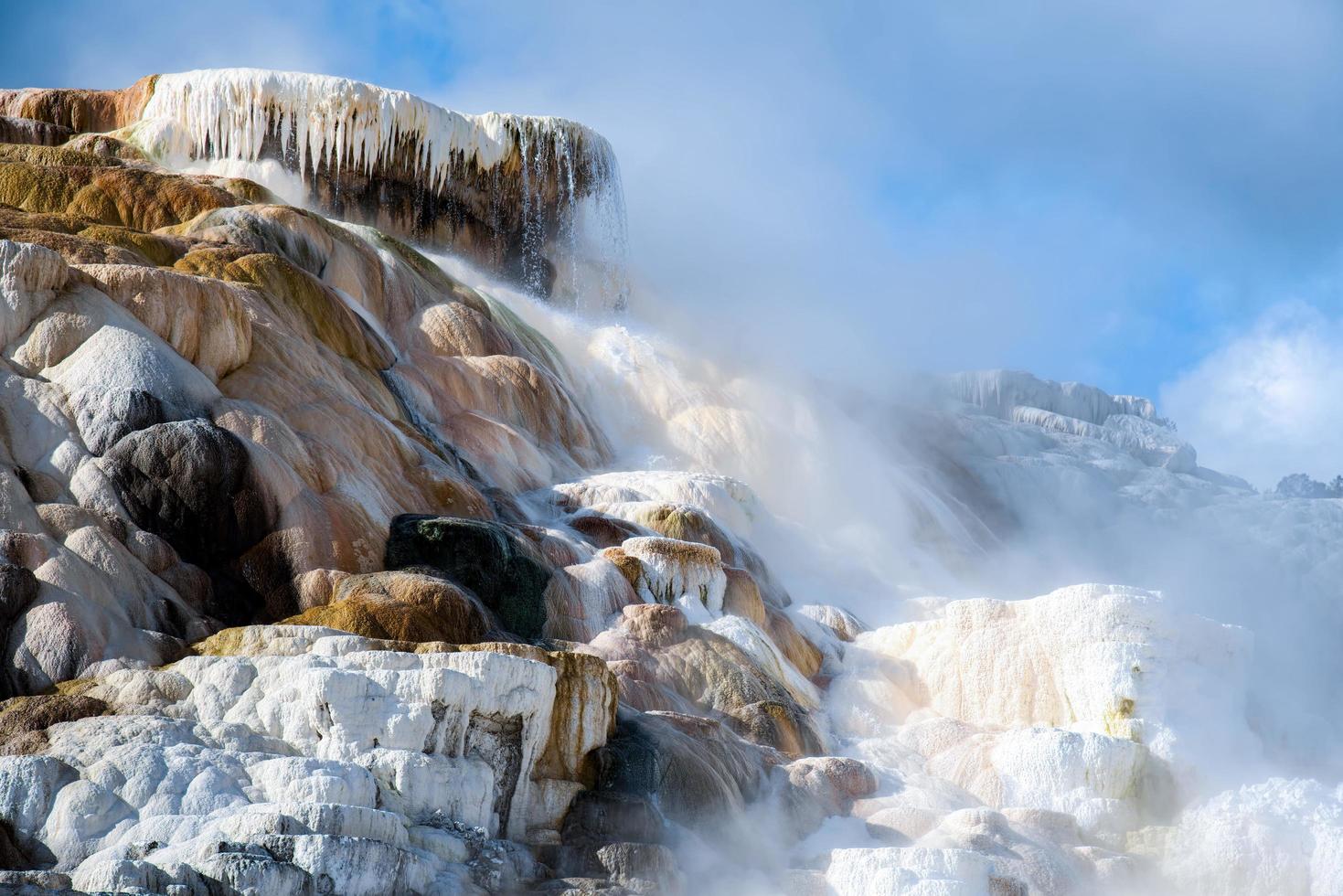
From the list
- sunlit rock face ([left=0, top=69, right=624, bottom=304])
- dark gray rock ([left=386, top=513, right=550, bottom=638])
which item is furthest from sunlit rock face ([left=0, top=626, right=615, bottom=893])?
sunlit rock face ([left=0, top=69, right=624, bottom=304])

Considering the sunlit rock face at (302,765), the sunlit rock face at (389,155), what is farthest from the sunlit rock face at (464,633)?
the sunlit rock face at (389,155)

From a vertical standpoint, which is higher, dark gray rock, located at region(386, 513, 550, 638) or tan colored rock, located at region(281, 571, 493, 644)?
dark gray rock, located at region(386, 513, 550, 638)

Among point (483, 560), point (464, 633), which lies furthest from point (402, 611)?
point (483, 560)

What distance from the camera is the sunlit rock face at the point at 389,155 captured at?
2416 cm

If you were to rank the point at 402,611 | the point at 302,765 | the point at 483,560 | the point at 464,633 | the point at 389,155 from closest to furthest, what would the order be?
the point at 302,765
the point at 402,611
the point at 464,633
the point at 483,560
the point at 389,155

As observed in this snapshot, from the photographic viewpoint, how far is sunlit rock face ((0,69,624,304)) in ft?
79.3

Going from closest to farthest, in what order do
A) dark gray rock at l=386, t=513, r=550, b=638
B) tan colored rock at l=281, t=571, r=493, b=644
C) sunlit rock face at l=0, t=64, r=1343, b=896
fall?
sunlit rock face at l=0, t=64, r=1343, b=896, tan colored rock at l=281, t=571, r=493, b=644, dark gray rock at l=386, t=513, r=550, b=638

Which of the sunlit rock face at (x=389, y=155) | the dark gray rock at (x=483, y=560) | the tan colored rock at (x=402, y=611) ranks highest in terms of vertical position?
the sunlit rock face at (x=389, y=155)

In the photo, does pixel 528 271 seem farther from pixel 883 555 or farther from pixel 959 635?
pixel 959 635

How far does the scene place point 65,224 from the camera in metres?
15.3

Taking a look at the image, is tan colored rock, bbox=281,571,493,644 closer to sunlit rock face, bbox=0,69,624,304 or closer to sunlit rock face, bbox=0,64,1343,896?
sunlit rock face, bbox=0,64,1343,896

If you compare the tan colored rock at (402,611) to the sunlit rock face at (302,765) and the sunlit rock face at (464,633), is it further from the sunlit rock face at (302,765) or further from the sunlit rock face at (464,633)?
the sunlit rock face at (302,765)

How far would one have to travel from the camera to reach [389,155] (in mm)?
25172

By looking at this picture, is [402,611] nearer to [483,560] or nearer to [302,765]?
[483,560]
